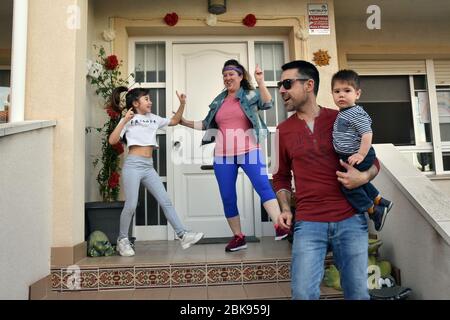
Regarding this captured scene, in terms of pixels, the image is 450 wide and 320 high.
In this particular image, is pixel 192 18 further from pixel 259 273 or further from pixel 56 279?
pixel 56 279

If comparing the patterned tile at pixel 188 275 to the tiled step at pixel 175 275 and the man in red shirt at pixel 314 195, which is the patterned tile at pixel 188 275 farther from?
the man in red shirt at pixel 314 195

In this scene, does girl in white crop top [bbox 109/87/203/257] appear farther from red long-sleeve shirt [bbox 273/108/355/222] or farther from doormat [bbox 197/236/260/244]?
red long-sleeve shirt [bbox 273/108/355/222]

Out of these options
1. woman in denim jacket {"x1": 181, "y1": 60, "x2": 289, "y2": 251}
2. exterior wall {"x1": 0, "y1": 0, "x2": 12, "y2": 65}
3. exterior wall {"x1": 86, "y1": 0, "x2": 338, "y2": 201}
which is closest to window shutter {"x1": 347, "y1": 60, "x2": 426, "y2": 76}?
exterior wall {"x1": 86, "y1": 0, "x2": 338, "y2": 201}

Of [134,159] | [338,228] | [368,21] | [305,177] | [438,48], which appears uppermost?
[368,21]

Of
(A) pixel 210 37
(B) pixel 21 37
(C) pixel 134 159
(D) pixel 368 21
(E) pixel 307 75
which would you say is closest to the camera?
(E) pixel 307 75

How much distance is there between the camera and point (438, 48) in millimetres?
5375

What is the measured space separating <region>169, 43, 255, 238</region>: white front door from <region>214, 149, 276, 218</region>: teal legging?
1258 mm

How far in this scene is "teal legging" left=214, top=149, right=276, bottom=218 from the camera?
3338 millimetres

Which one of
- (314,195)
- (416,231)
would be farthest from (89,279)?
(416,231)

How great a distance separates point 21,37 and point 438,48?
17.0ft

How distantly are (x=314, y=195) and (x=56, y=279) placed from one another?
7.62ft

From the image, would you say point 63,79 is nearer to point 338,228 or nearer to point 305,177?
point 305,177

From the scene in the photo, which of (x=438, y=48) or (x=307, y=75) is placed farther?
(x=438, y=48)

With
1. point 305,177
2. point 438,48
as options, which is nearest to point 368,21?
point 438,48
